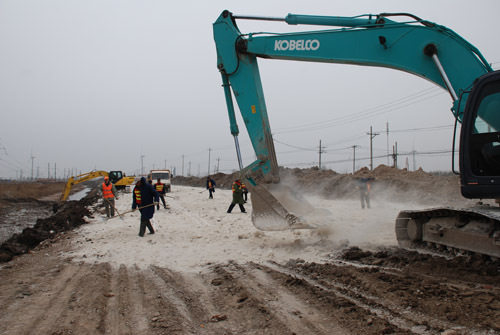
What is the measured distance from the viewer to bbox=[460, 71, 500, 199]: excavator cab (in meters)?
4.78

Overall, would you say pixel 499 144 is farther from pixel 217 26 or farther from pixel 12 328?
pixel 12 328

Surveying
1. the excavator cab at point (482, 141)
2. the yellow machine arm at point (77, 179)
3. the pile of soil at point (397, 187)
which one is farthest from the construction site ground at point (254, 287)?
the yellow machine arm at point (77, 179)

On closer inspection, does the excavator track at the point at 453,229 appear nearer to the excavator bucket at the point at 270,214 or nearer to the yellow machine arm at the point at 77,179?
the excavator bucket at the point at 270,214

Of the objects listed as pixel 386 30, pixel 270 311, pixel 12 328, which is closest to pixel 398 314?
pixel 270 311

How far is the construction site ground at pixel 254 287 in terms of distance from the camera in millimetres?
3684

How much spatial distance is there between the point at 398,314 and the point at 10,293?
202 inches

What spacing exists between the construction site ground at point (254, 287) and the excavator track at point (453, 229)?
0.24m

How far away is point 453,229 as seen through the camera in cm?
547

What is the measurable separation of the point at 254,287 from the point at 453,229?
319 centimetres

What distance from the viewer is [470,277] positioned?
4.76m

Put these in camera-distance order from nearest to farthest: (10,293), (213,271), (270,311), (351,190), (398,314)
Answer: (398,314) < (270,311) < (10,293) < (213,271) < (351,190)

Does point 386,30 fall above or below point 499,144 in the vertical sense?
above

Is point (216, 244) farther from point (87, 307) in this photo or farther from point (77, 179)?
point (77, 179)

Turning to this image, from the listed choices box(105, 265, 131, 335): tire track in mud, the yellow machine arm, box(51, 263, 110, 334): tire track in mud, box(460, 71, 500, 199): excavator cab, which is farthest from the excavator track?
the yellow machine arm
